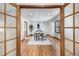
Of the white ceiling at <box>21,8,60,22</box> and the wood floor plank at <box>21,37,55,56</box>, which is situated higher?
the white ceiling at <box>21,8,60,22</box>

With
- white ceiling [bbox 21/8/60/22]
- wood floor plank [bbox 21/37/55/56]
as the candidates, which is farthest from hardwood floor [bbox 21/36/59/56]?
white ceiling [bbox 21/8/60/22]

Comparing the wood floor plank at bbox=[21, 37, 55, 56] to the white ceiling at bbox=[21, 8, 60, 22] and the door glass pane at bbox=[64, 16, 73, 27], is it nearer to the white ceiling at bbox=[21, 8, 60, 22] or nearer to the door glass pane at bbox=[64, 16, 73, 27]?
the door glass pane at bbox=[64, 16, 73, 27]

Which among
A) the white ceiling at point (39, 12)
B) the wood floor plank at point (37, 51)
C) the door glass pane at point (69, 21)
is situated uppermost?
the white ceiling at point (39, 12)

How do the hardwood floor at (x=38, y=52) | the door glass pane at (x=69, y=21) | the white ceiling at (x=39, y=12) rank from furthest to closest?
the white ceiling at (x=39, y=12)
the hardwood floor at (x=38, y=52)
the door glass pane at (x=69, y=21)

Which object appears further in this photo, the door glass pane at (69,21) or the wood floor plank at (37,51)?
the wood floor plank at (37,51)

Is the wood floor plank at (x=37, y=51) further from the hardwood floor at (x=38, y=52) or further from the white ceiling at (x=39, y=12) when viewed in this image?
the white ceiling at (x=39, y=12)

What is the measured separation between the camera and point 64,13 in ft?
9.51

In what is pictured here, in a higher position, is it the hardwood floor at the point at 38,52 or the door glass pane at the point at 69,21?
the door glass pane at the point at 69,21

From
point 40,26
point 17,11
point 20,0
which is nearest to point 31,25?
point 40,26

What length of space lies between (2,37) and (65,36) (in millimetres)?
1652

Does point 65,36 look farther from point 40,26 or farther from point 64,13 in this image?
point 40,26

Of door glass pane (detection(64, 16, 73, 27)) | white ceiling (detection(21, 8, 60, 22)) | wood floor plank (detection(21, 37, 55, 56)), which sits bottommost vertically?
wood floor plank (detection(21, 37, 55, 56))

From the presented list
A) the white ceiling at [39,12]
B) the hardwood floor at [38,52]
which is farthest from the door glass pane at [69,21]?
the white ceiling at [39,12]

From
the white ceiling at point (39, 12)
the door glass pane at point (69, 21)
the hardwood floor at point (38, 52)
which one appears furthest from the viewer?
the white ceiling at point (39, 12)
